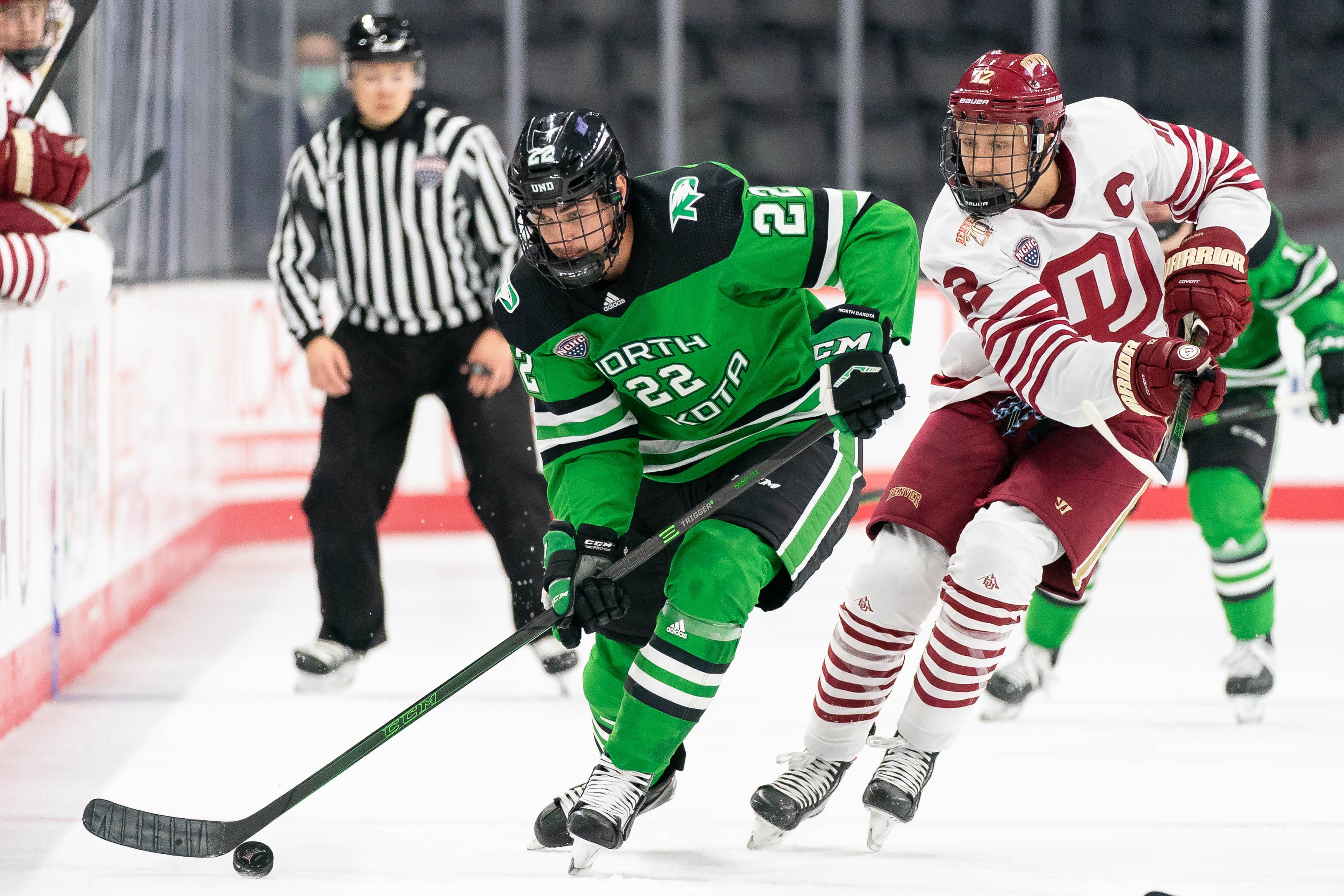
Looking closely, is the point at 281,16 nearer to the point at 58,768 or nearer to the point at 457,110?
the point at 457,110

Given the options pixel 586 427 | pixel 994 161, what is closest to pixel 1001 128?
pixel 994 161

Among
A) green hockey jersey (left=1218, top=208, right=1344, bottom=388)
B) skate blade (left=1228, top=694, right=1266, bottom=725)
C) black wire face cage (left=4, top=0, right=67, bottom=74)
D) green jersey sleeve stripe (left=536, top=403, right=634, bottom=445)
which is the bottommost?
skate blade (left=1228, top=694, right=1266, bottom=725)

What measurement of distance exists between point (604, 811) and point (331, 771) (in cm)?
45

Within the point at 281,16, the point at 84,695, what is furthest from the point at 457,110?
the point at 84,695

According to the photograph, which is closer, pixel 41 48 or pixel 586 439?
pixel 586 439

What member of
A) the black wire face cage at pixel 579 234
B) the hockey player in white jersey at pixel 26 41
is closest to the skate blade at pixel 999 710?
the black wire face cage at pixel 579 234

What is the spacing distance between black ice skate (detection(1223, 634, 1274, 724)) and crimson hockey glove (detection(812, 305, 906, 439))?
4.50 ft

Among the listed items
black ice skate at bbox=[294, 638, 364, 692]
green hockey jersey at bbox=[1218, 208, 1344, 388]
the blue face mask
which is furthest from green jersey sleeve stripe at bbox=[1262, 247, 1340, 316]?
the blue face mask

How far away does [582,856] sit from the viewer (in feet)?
7.29

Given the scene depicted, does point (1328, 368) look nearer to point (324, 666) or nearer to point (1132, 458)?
point (1132, 458)

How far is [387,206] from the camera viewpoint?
3.65 meters

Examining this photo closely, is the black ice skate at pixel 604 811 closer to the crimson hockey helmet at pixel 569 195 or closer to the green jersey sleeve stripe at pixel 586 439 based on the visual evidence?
A: the green jersey sleeve stripe at pixel 586 439

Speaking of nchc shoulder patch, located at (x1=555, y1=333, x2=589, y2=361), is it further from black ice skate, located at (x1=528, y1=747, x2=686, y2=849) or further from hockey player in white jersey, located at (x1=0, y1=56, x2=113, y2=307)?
hockey player in white jersey, located at (x1=0, y1=56, x2=113, y2=307)

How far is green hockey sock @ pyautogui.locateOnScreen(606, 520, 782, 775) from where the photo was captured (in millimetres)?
2164
